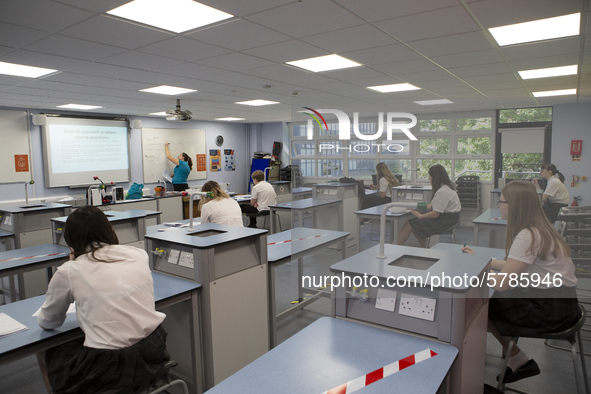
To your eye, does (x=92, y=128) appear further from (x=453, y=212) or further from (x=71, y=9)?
(x=453, y=212)

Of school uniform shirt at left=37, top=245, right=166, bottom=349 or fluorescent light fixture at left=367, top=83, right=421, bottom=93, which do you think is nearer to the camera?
school uniform shirt at left=37, top=245, right=166, bottom=349

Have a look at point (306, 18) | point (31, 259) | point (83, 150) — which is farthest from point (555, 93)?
point (83, 150)

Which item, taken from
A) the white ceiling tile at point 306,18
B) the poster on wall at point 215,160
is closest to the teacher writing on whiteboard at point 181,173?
the poster on wall at point 215,160

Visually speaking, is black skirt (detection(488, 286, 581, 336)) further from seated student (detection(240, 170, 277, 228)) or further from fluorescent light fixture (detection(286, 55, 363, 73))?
seated student (detection(240, 170, 277, 228))

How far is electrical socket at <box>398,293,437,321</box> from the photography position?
158 centimetres

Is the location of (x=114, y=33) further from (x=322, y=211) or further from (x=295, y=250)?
(x=322, y=211)

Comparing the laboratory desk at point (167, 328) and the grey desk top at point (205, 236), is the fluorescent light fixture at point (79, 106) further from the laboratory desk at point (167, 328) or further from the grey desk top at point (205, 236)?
the laboratory desk at point (167, 328)

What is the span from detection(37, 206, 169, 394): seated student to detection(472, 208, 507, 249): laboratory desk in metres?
3.05

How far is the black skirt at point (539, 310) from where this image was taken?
2070 millimetres

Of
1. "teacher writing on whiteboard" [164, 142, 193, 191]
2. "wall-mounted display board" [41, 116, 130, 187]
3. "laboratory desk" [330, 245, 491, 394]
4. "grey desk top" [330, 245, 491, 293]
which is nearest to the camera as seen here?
"laboratory desk" [330, 245, 491, 394]

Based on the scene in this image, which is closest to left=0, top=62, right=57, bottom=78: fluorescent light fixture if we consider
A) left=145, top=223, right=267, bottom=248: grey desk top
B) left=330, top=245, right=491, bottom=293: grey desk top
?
left=145, top=223, right=267, bottom=248: grey desk top

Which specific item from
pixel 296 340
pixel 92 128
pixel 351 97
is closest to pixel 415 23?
pixel 296 340

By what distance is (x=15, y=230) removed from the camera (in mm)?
4039

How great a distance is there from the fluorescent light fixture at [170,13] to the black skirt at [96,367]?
1888 mm
